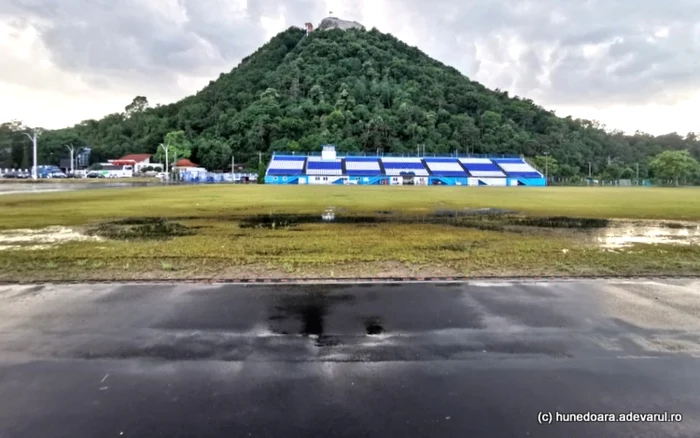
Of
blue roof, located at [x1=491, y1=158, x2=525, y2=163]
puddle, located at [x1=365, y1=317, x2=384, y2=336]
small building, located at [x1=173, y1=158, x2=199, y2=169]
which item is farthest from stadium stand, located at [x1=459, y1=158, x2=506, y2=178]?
puddle, located at [x1=365, y1=317, x2=384, y2=336]

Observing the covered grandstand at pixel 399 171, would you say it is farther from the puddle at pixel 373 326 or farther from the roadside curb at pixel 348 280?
the puddle at pixel 373 326

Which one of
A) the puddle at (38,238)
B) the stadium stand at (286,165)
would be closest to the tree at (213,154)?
the stadium stand at (286,165)

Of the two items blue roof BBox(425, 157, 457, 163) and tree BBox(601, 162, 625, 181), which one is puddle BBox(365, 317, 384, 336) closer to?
blue roof BBox(425, 157, 457, 163)

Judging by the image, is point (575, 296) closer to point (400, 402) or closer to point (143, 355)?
point (400, 402)

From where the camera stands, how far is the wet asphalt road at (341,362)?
3.52 metres

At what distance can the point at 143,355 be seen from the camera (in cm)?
477

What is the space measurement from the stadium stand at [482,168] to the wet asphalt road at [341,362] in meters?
93.6

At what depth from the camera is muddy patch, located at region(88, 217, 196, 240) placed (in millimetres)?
13844

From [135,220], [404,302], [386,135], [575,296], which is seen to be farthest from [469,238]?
[386,135]

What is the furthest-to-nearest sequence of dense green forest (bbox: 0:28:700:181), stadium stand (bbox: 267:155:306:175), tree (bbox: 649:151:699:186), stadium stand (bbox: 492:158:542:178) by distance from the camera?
dense green forest (bbox: 0:28:700:181) < tree (bbox: 649:151:699:186) < stadium stand (bbox: 492:158:542:178) < stadium stand (bbox: 267:155:306:175)

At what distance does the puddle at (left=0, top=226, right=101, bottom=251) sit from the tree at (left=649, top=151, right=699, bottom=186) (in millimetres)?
139060

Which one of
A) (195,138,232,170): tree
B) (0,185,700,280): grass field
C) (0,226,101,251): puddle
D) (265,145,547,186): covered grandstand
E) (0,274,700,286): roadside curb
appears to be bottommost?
(0,274,700,286): roadside curb

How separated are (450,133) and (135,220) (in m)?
128

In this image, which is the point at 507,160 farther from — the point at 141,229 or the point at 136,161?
the point at 141,229
